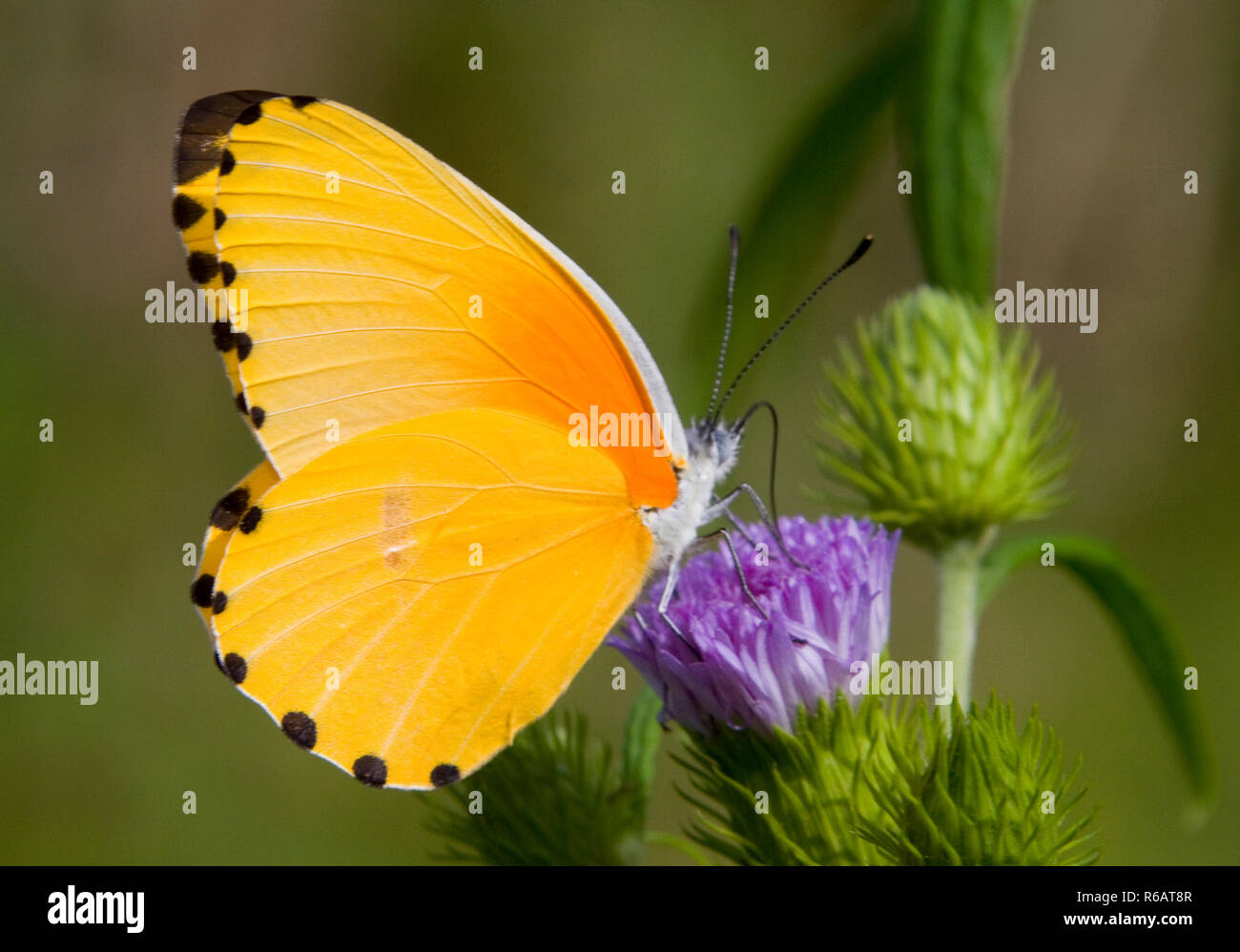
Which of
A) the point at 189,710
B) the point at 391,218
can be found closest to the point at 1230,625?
the point at 391,218

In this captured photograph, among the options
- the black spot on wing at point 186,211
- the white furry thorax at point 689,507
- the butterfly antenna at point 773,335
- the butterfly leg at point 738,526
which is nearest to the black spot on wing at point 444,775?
the white furry thorax at point 689,507

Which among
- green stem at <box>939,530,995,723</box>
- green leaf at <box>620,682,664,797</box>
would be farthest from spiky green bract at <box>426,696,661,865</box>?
green stem at <box>939,530,995,723</box>

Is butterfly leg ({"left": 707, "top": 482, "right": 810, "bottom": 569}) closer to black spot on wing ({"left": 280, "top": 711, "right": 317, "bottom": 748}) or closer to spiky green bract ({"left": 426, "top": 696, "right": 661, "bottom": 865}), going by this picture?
spiky green bract ({"left": 426, "top": 696, "right": 661, "bottom": 865})

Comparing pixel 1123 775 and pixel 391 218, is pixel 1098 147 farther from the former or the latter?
pixel 391 218

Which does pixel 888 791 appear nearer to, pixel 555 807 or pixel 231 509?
pixel 555 807

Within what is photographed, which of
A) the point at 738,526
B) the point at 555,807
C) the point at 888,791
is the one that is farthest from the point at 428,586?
the point at 888,791
